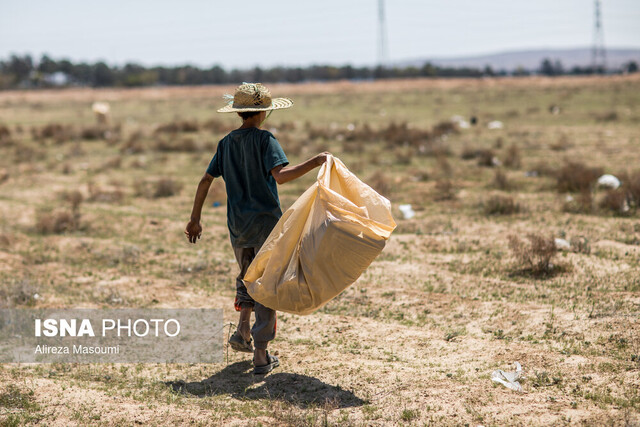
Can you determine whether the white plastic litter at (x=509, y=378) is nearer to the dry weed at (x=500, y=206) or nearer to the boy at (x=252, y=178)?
the boy at (x=252, y=178)

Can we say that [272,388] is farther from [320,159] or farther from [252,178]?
[320,159]

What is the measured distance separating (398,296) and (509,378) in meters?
2.08

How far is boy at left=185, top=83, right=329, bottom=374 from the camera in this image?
4.01 m

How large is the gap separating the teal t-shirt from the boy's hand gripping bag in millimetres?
205

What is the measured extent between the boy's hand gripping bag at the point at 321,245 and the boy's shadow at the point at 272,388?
0.56m

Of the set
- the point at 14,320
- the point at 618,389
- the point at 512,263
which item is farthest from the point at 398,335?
the point at 14,320

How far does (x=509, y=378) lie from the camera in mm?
3881

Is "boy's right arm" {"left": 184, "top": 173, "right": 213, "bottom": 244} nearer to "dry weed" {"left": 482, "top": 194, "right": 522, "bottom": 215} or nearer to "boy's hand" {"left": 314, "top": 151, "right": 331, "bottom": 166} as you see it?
"boy's hand" {"left": 314, "top": 151, "right": 331, "bottom": 166}

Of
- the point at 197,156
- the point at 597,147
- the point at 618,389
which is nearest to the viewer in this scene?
the point at 618,389

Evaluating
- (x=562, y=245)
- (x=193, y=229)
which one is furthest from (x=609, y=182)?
(x=193, y=229)

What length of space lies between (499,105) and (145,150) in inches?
807

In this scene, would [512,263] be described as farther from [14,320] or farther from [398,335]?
[14,320]

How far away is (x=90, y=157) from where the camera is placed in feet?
56.9

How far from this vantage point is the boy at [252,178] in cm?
401
